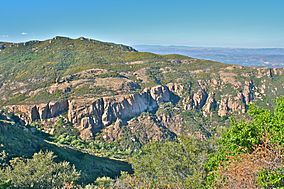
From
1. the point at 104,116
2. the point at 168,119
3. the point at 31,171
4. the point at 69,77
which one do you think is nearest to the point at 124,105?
the point at 104,116

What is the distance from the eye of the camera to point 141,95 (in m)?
160

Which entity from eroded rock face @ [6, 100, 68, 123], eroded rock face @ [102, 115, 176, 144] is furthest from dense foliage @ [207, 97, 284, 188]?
eroded rock face @ [6, 100, 68, 123]

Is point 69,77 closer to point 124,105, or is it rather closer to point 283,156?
point 124,105

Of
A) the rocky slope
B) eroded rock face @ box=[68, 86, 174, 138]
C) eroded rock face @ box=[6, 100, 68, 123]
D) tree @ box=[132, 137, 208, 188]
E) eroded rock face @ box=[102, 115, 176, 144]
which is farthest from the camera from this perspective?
the rocky slope

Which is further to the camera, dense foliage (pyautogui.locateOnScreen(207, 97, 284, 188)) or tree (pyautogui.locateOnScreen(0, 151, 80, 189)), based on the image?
tree (pyautogui.locateOnScreen(0, 151, 80, 189))

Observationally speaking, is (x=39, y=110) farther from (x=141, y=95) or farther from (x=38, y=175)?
(x=38, y=175)

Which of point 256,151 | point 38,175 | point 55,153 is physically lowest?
point 55,153

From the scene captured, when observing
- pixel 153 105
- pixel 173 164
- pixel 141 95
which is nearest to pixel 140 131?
pixel 141 95

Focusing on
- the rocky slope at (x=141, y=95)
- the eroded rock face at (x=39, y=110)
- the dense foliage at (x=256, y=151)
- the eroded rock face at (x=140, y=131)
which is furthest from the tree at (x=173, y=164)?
the eroded rock face at (x=39, y=110)

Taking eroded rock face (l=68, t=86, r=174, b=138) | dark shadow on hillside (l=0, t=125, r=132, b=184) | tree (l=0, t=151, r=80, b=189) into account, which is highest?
tree (l=0, t=151, r=80, b=189)

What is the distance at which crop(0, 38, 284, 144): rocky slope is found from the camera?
14188cm

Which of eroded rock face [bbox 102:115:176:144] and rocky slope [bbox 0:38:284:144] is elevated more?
rocky slope [bbox 0:38:284:144]

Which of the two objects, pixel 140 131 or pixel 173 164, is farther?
pixel 140 131

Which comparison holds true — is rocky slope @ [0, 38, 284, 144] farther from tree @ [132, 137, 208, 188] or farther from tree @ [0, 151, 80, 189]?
tree @ [132, 137, 208, 188]
